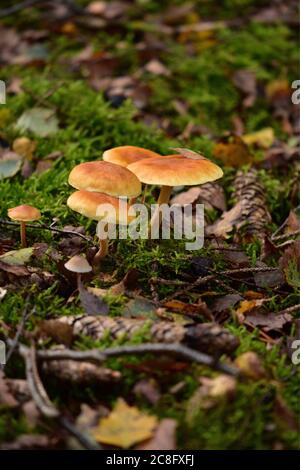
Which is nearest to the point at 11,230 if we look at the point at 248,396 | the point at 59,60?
A: the point at 248,396

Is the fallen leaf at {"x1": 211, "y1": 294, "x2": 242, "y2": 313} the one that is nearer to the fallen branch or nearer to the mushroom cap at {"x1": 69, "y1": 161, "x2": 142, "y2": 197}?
the mushroom cap at {"x1": 69, "y1": 161, "x2": 142, "y2": 197}

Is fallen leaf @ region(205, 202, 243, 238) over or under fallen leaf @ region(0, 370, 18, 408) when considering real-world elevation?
under

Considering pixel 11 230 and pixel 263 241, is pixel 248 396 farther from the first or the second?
pixel 11 230

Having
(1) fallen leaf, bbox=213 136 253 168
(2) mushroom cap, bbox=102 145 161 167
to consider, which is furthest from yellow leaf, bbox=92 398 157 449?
(1) fallen leaf, bbox=213 136 253 168

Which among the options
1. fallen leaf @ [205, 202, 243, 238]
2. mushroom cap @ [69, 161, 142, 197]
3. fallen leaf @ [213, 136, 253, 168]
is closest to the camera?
mushroom cap @ [69, 161, 142, 197]

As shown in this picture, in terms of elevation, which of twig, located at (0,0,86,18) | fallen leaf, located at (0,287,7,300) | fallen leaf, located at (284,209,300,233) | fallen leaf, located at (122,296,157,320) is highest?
twig, located at (0,0,86,18)

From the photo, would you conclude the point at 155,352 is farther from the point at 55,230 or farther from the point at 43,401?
the point at 55,230
